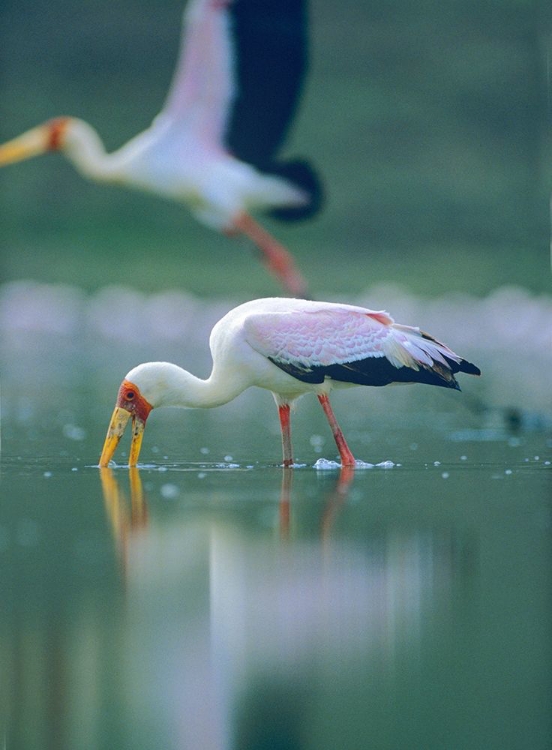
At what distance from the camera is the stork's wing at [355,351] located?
6.79m

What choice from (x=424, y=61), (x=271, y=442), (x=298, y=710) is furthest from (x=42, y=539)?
(x=424, y=61)

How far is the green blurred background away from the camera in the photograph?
22.1 metres

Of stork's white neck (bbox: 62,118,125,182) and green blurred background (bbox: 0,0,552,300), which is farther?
green blurred background (bbox: 0,0,552,300)

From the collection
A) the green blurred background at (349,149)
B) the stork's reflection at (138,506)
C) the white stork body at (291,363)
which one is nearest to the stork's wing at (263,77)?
the green blurred background at (349,149)

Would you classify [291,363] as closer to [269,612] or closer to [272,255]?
[269,612]

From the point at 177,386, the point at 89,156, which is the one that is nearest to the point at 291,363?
the point at 177,386

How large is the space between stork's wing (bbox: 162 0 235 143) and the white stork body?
9.24 meters

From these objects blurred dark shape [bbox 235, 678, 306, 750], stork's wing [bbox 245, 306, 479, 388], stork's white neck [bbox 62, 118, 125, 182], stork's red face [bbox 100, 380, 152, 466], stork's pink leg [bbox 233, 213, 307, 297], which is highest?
stork's white neck [bbox 62, 118, 125, 182]

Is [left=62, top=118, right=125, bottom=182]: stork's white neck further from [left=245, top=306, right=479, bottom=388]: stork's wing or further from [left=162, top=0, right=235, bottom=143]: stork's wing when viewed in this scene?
[left=245, top=306, right=479, bottom=388]: stork's wing

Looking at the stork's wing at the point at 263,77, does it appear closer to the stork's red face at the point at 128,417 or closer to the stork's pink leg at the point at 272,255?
the stork's pink leg at the point at 272,255

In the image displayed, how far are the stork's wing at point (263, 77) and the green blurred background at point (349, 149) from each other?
13.9 ft

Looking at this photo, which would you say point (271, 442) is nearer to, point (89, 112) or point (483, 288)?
point (483, 288)

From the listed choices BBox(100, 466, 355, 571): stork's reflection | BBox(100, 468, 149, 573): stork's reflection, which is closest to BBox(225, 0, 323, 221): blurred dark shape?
BBox(100, 466, 355, 571): stork's reflection

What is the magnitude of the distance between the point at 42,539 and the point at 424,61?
2114cm
